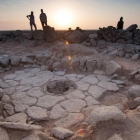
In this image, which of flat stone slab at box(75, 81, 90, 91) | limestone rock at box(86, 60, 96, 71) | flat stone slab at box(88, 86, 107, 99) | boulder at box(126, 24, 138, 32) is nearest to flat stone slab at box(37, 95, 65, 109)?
flat stone slab at box(75, 81, 90, 91)

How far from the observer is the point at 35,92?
3422 millimetres

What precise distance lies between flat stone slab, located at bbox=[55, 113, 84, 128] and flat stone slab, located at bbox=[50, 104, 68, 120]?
0.13 metres

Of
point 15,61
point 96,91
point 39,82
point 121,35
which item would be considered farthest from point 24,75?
point 121,35

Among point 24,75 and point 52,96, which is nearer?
point 52,96

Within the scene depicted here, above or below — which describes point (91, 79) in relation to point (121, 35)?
below

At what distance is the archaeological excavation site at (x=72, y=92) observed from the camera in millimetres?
1686

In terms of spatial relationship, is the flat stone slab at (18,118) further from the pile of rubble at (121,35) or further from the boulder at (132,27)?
the boulder at (132,27)

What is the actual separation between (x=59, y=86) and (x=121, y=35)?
5.70m

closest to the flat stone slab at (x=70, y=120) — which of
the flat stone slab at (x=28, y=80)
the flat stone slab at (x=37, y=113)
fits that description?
the flat stone slab at (x=37, y=113)

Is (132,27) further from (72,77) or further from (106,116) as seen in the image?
(106,116)

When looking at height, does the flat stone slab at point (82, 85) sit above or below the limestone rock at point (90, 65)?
below

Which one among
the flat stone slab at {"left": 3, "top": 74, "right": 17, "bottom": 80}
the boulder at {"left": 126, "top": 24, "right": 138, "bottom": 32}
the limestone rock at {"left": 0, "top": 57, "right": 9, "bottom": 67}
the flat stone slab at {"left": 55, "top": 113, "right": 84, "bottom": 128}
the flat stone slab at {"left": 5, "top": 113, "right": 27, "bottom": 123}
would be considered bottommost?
the flat stone slab at {"left": 55, "top": 113, "right": 84, "bottom": 128}

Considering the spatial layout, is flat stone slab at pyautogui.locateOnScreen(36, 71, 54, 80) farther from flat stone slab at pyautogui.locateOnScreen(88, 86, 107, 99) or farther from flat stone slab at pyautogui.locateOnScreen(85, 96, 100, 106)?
flat stone slab at pyautogui.locateOnScreen(85, 96, 100, 106)

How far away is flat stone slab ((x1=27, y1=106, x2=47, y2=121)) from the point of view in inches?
98.7
